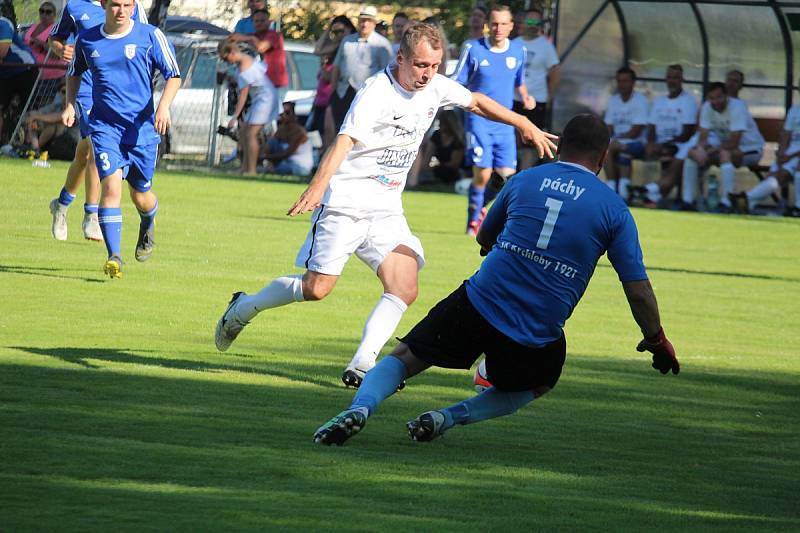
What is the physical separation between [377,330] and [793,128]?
16.7 meters

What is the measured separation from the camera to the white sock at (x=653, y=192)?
24.1 m

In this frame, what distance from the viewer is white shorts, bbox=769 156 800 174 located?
23.4 meters

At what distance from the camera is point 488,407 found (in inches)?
270

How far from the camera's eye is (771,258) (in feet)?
57.5

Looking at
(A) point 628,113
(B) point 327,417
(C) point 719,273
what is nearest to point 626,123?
(A) point 628,113

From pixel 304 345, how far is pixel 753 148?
1549cm

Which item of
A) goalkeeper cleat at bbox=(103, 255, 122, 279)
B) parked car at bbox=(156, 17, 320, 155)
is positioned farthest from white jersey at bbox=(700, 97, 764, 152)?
goalkeeper cleat at bbox=(103, 255, 122, 279)

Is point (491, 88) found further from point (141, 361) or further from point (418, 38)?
point (418, 38)

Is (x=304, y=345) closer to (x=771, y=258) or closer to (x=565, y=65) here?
(x=771, y=258)

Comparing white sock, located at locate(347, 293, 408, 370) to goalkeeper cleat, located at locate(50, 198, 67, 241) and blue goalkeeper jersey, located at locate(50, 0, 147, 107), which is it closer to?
blue goalkeeper jersey, located at locate(50, 0, 147, 107)

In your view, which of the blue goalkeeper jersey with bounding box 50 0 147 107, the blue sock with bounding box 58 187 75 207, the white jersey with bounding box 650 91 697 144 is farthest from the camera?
the white jersey with bounding box 650 91 697 144

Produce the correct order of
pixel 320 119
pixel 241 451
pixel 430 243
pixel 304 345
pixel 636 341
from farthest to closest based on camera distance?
pixel 320 119 → pixel 430 243 → pixel 636 341 → pixel 304 345 → pixel 241 451

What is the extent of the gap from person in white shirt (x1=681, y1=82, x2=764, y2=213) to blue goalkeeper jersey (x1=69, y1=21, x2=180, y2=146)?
42.4 feet

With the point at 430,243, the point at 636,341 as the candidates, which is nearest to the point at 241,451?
the point at 636,341
